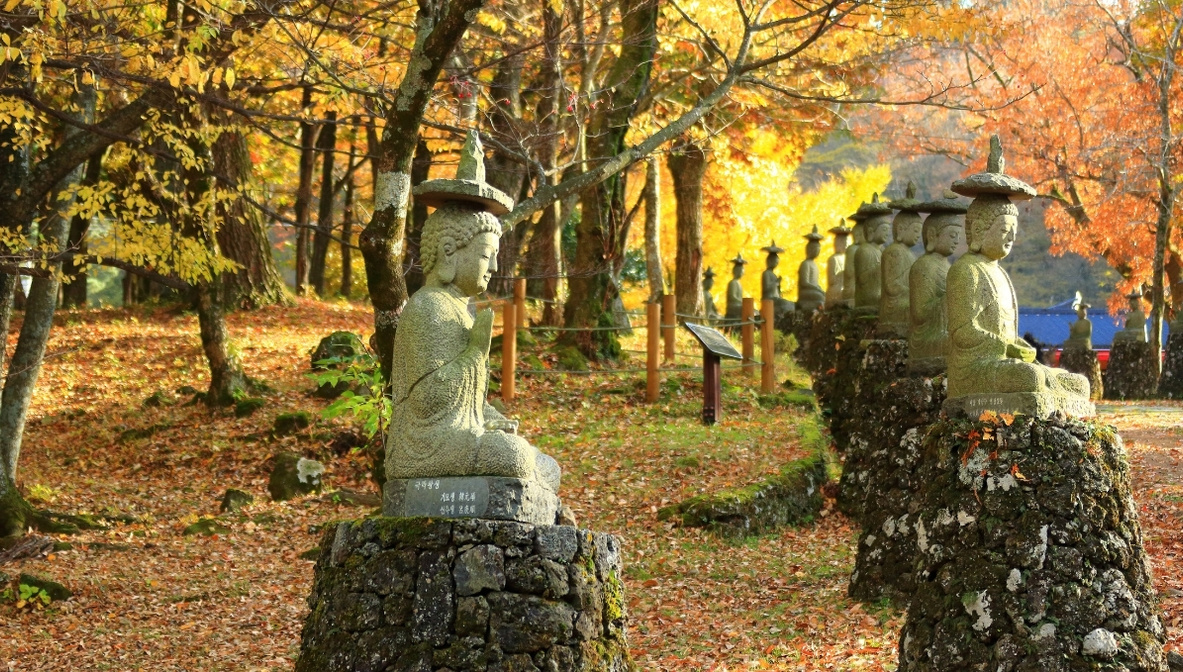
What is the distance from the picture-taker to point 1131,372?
→ 23969mm

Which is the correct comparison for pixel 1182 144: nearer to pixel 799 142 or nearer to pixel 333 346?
pixel 799 142

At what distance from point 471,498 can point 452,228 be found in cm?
145

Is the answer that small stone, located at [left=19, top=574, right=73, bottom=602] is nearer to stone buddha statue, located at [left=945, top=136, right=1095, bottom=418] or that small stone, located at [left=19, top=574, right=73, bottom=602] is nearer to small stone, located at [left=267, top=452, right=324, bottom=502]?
small stone, located at [left=267, top=452, right=324, bottom=502]

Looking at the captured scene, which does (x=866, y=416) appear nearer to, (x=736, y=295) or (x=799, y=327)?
(x=799, y=327)

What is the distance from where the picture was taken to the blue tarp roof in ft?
112

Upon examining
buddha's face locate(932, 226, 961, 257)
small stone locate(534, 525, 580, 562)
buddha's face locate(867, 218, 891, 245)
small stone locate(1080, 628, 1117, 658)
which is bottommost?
small stone locate(1080, 628, 1117, 658)

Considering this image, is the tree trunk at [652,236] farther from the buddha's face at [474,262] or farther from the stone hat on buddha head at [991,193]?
the buddha's face at [474,262]

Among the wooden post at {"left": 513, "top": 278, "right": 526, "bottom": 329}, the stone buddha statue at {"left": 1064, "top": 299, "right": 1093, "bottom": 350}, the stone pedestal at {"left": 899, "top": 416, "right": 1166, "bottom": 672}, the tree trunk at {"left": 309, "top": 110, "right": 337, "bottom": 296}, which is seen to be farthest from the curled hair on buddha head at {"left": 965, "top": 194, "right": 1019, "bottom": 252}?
the stone buddha statue at {"left": 1064, "top": 299, "right": 1093, "bottom": 350}

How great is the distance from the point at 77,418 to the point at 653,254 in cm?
1187

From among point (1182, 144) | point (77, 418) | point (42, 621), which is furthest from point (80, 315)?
point (1182, 144)

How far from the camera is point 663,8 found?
66.5ft

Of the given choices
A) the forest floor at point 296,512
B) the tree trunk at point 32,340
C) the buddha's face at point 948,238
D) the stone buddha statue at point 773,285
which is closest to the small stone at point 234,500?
the forest floor at point 296,512

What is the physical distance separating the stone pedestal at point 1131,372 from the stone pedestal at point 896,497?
14.6m

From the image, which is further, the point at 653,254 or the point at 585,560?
the point at 653,254
